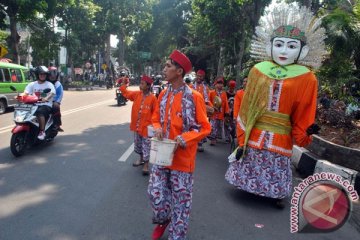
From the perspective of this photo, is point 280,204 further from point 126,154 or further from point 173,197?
point 126,154

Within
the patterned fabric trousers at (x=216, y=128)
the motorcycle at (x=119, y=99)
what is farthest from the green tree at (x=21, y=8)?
the patterned fabric trousers at (x=216, y=128)

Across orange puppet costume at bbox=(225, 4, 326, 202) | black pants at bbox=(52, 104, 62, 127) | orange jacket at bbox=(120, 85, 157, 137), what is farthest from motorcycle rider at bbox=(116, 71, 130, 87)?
black pants at bbox=(52, 104, 62, 127)

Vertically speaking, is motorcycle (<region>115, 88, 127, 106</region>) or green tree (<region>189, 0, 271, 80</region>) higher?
green tree (<region>189, 0, 271, 80</region>)

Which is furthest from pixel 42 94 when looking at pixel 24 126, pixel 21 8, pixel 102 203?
pixel 21 8

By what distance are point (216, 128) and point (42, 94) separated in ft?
13.7

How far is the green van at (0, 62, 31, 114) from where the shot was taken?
40.9 ft

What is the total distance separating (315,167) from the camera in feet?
19.9

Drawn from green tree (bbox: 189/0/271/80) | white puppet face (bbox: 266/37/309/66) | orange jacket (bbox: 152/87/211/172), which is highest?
green tree (bbox: 189/0/271/80)

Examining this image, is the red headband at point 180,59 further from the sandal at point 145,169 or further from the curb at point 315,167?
the curb at point 315,167

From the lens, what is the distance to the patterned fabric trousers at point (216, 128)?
8906 mm

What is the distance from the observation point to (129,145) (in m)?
8.09

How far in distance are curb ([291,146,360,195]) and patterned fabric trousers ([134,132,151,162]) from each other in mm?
2822

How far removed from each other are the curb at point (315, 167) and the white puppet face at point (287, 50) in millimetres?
1962

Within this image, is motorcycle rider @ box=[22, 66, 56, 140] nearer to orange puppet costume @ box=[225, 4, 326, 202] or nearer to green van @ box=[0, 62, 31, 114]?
orange puppet costume @ box=[225, 4, 326, 202]
